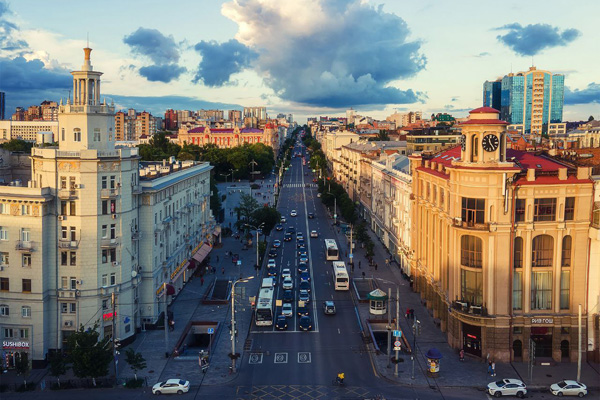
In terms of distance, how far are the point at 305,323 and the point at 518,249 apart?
71.3ft

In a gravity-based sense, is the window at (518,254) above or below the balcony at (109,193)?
below

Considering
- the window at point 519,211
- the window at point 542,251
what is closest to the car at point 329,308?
the window at point 542,251

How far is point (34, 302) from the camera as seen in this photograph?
49312mm

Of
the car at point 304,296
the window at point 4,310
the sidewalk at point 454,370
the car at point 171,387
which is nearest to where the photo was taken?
the car at point 171,387

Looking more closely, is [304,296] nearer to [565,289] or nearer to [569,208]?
[565,289]

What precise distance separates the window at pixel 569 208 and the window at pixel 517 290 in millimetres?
6279

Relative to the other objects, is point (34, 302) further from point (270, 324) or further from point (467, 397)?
point (467, 397)

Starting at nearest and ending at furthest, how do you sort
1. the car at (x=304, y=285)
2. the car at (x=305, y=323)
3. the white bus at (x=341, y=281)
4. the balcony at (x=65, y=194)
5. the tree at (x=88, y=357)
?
the tree at (x=88, y=357)
the balcony at (x=65, y=194)
the car at (x=305, y=323)
the car at (x=304, y=285)
the white bus at (x=341, y=281)

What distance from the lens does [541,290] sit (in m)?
49.5

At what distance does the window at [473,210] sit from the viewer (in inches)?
1944

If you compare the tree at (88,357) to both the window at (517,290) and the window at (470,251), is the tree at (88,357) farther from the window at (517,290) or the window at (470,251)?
the window at (517,290)

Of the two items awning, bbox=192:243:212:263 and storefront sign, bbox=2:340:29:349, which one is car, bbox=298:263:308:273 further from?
storefront sign, bbox=2:340:29:349

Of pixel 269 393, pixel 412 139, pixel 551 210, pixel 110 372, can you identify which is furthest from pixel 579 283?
pixel 412 139

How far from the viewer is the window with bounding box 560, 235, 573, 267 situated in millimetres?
49375
